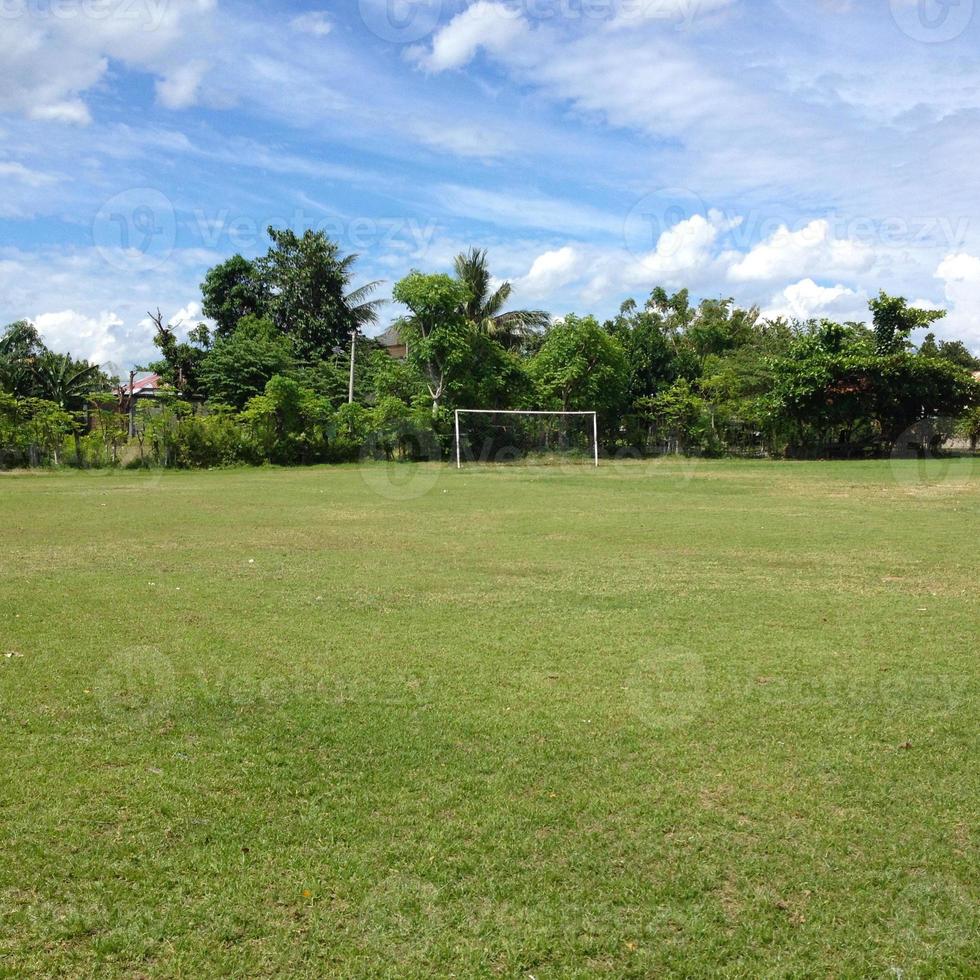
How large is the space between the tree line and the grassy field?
76.2 ft

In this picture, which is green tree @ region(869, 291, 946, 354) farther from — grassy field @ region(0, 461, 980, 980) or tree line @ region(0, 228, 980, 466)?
grassy field @ region(0, 461, 980, 980)

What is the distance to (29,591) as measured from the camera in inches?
330

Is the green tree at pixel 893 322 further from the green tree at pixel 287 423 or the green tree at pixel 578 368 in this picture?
the green tree at pixel 287 423

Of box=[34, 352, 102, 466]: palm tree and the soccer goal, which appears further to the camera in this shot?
box=[34, 352, 102, 466]: palm tree

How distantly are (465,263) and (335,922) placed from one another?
4018 centimetres

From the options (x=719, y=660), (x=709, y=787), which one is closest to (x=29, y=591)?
(x=719, y=660)

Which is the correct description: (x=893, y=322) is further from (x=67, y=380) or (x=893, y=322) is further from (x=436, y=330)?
(x=67, y=380)

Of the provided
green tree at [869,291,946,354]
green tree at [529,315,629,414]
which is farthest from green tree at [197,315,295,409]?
green tree at [869,291,946,354]

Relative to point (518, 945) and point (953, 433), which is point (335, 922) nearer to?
point (518, 945)

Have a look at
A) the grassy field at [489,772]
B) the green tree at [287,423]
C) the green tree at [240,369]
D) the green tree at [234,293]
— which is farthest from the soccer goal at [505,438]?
the grassy field at [489,772]

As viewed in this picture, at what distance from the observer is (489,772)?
425 cm

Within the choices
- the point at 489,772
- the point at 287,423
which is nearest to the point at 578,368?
the point at 287,423

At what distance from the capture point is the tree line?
3189 centimetres

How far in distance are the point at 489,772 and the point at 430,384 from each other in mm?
31454
